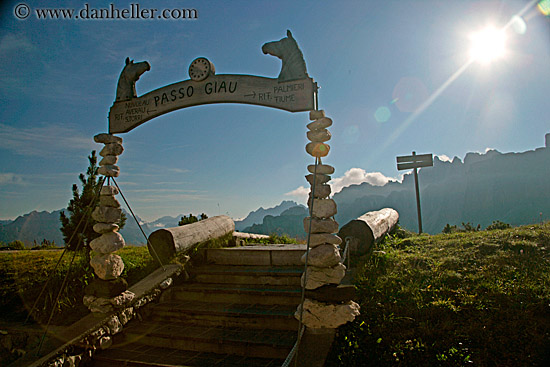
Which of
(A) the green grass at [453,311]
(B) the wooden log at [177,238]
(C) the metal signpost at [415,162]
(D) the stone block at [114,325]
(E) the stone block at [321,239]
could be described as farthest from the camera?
(C) the metal signpost at [415,162]

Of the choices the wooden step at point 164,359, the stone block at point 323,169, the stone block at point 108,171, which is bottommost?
the wooden step at point 164,359

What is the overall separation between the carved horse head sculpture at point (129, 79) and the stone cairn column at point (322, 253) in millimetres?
3159

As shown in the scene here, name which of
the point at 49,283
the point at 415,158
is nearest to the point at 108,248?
the point at 49,283

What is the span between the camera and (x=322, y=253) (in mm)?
3879

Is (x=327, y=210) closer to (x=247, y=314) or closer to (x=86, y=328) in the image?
(x=247, y=314)

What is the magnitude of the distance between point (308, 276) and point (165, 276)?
9.50 feet

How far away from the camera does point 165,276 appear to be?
5.53 meters

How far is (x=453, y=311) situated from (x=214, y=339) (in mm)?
3172

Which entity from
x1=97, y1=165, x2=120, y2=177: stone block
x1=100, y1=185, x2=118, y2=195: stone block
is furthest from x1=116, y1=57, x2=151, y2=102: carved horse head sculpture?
x1=100, y1=185, x2=118, y2=195: stone block

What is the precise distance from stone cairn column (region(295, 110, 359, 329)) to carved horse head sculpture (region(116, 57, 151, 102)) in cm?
316

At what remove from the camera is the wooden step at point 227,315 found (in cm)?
437

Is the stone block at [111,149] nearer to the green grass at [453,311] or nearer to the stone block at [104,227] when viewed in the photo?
the stone block at [104,227]

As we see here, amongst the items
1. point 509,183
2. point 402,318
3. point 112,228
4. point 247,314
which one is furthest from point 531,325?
point 509,183

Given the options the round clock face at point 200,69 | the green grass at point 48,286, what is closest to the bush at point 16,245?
the green grass at point 48,286
